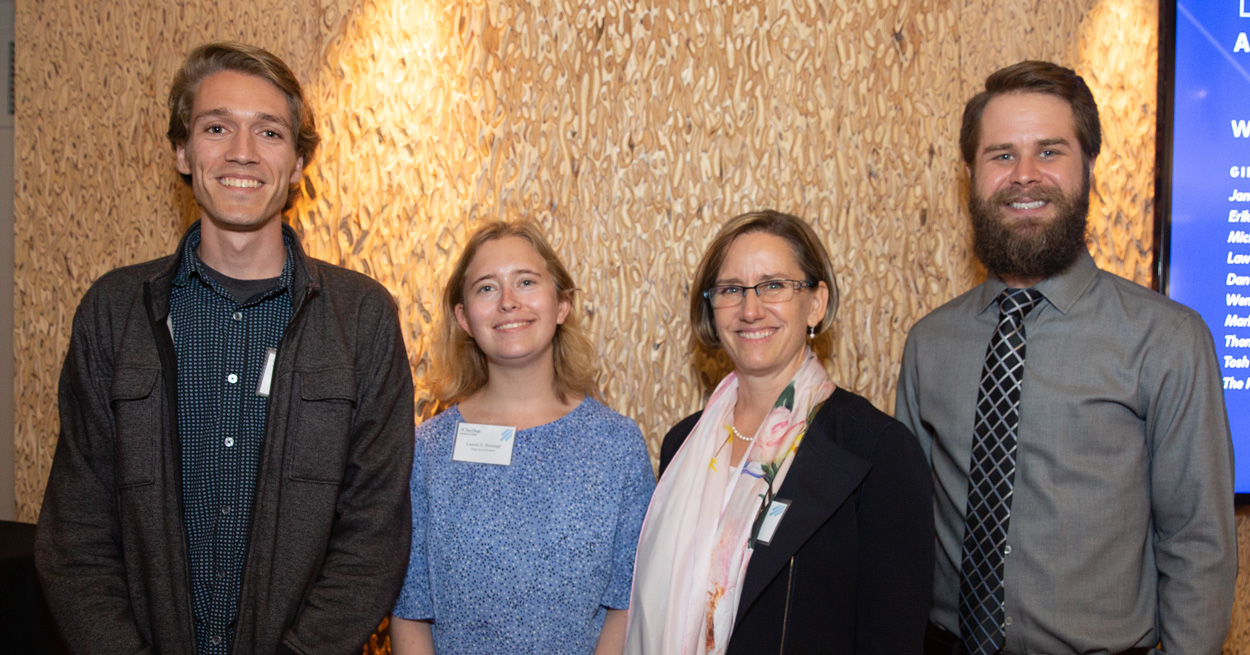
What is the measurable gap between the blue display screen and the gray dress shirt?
85cm

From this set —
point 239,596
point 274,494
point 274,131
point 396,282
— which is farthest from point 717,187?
point 239,596

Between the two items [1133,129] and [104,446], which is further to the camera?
[1133,129]

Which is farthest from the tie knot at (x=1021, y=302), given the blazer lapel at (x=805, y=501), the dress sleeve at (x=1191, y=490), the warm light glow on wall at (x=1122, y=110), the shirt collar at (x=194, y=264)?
the shirt collar at (x=194, y=264)

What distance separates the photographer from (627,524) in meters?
2.02

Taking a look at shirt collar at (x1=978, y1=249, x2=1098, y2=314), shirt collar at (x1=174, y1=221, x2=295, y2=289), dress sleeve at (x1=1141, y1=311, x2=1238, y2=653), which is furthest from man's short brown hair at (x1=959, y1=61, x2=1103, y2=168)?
shirt collar at (x1=174, y1=221, x2=295, y2=289)

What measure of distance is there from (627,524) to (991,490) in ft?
3.17

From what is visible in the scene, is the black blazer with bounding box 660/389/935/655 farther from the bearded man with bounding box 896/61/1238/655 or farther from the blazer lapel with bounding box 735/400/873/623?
the bearded man with bounding box 896/61/1238/655

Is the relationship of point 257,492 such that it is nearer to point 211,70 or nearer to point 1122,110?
point 211,70

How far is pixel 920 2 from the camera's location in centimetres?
262

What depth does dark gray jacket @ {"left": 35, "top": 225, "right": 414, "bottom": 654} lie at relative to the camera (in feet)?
5.26

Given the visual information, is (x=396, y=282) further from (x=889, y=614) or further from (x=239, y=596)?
(x=889, y=614)

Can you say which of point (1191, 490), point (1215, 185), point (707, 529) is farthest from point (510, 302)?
point (1215, 185)

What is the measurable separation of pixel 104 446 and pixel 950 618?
2.19 m

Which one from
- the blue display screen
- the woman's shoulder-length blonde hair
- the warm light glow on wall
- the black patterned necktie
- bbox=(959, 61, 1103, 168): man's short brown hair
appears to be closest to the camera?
the black patterned necktie
